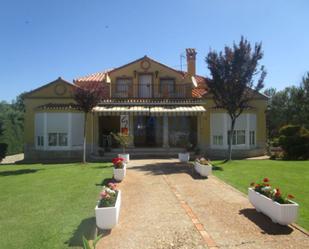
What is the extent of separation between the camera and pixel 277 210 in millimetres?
11758

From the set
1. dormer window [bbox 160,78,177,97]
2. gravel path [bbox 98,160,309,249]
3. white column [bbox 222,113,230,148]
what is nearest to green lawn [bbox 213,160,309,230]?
gravel path [bbox 98,160,309,249]

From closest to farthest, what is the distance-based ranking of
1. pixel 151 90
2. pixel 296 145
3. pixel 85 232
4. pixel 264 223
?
pixel 85 232 → pixel 264 223 → pixel 296 145 → pixel 151 90

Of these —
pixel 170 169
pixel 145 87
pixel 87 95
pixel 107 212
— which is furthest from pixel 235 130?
pixel 107 212

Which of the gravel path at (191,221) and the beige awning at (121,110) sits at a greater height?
the beige awning at (121,110)

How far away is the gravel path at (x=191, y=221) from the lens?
34.0ft

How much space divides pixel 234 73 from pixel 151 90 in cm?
1418

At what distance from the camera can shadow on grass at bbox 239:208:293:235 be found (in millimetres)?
11235

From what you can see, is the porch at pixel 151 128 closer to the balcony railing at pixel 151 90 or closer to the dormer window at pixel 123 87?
the balcony railing at pixel 151 90

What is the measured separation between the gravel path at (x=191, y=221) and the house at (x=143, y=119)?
18137 millimetres

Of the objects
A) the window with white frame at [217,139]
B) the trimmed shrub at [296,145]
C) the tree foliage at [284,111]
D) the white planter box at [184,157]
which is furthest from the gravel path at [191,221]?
the tree foliage at [284,111]

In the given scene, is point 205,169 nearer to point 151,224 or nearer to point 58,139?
point 151,224

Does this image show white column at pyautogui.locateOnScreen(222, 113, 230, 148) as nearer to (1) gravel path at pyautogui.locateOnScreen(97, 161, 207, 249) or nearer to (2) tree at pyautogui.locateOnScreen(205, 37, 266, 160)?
(2) tree at pyautogui.locateOnScreen(205, 37, 266, 160)

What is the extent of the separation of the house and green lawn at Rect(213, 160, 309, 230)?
11.7m

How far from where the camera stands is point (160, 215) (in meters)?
13.2
